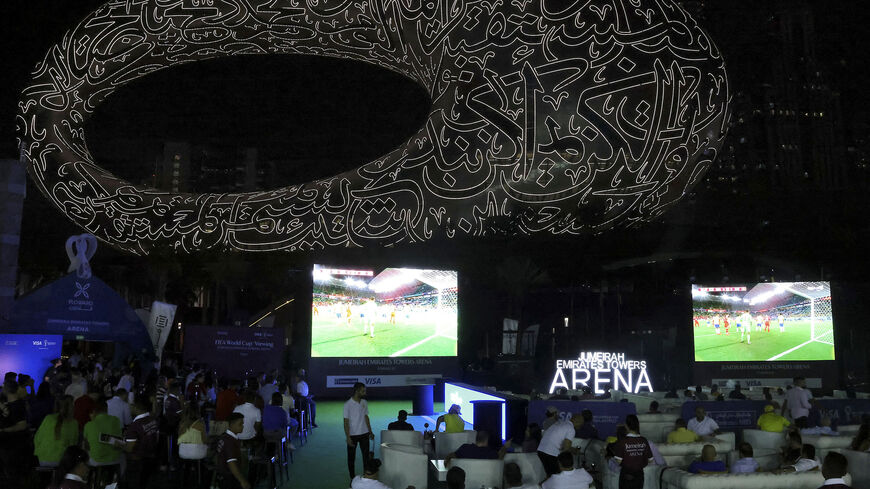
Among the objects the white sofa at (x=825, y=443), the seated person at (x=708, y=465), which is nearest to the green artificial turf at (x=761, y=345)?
the white sofa at (x=825, y=443)

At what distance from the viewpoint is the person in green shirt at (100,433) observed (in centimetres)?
805

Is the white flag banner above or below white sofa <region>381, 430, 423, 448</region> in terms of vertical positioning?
above

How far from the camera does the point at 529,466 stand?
887 cm

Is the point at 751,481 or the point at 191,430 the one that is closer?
the point at 751,481

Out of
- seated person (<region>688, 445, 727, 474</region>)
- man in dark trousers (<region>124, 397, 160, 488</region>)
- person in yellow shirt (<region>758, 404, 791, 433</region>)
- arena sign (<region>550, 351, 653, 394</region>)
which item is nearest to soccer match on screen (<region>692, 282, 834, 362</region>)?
arena sign (<region>550, 351, 653, 394</region>)

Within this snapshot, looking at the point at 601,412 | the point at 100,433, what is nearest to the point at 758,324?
the point at 601,412

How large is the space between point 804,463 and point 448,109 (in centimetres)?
1581

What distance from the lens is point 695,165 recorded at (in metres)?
22.0

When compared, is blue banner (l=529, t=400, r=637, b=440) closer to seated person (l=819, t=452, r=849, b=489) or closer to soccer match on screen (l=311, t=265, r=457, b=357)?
seated person (l=819, t=452, r=849, b=489)

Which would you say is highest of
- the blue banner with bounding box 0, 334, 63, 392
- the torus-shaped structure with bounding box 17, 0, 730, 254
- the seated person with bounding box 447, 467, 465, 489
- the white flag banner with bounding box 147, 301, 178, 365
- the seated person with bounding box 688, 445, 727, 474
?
the torus-shaped structure with bounding box 17, 0, 730, 254

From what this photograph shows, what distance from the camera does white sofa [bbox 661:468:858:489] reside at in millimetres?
7395

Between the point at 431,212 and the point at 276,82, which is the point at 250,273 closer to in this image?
the point at 276,82

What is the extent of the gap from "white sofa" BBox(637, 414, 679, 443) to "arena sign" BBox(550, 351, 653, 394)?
305 inches

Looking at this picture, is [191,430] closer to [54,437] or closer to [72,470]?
[54,437]
